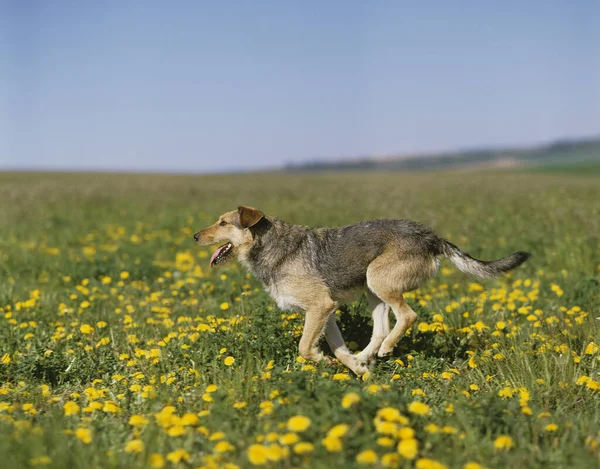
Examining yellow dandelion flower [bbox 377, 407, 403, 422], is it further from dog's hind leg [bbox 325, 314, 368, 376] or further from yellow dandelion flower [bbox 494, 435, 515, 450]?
dog's hind leg [bbox 325, 314, 368, 376]

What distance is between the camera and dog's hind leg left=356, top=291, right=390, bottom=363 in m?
5.70

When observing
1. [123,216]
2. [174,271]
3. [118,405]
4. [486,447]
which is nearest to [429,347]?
[486,447]

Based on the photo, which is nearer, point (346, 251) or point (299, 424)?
point (299, 424)

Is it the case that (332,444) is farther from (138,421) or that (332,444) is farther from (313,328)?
(313,328)

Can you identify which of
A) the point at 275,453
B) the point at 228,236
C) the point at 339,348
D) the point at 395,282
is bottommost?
the point at 339,348

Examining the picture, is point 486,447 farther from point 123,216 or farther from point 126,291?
point 123,216

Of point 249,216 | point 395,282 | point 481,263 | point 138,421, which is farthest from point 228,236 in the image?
point 138,421

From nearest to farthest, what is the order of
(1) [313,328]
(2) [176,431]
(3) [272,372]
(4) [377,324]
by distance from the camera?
1. (2) [176,431]
2. (3) [272,372]
3. (1) [313,328]
4. (4) [377,324]

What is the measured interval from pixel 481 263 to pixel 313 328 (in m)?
1.83

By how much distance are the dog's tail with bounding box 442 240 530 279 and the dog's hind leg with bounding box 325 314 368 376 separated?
4.32 feet

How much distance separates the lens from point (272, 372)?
4.43 metres

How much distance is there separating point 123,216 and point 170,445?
13.4m

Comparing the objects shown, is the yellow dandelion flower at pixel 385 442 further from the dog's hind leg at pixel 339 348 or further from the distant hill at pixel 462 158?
the distant hill at pixel 462 158

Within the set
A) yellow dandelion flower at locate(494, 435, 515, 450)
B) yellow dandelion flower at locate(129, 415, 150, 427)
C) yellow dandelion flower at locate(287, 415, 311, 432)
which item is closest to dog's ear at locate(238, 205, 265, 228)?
yellow dandelion flower at locate(129, 415, 150, 427)
